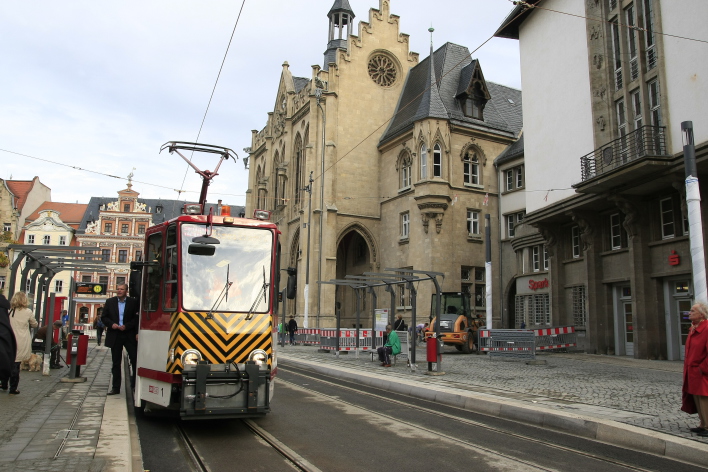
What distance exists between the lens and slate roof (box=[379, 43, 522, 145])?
35.5 metres

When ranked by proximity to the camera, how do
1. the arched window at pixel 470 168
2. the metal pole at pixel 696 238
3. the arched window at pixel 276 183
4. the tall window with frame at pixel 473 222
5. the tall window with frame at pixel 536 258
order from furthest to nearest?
the arched window at pixel 276 183, the arched window at pixel 470 168, the tall window with frame at pixel 473 222, the tall window with frame at pixel 536 258, the metal pole at pixel 696 238

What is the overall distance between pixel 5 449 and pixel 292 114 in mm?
40901

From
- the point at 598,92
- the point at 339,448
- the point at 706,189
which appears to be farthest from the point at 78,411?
the point at 598,92

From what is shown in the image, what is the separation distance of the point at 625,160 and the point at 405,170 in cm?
1839

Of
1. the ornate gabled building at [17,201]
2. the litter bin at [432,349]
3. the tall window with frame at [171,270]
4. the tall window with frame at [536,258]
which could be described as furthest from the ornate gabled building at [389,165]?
the ornate gabled building at [17,201]

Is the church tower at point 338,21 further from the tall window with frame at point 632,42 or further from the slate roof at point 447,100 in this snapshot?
the tall window with frame at point 632,42

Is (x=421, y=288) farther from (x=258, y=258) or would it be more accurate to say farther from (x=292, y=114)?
(x=258, y=258)

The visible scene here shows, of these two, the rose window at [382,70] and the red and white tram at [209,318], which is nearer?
the red and white tram at [209,318]

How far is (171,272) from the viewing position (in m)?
7.81

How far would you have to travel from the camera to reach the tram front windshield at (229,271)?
7.70m

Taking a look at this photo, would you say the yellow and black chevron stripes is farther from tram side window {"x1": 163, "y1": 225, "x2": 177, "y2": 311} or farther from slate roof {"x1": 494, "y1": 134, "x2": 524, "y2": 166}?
slate roof {"x1": 494, "y1": 134, "x2": 524, "y2": 166}

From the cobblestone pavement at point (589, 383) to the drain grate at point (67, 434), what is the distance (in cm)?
687

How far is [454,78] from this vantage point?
38.2 m

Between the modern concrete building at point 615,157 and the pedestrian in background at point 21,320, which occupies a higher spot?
the modern concrete building at point 615,157
